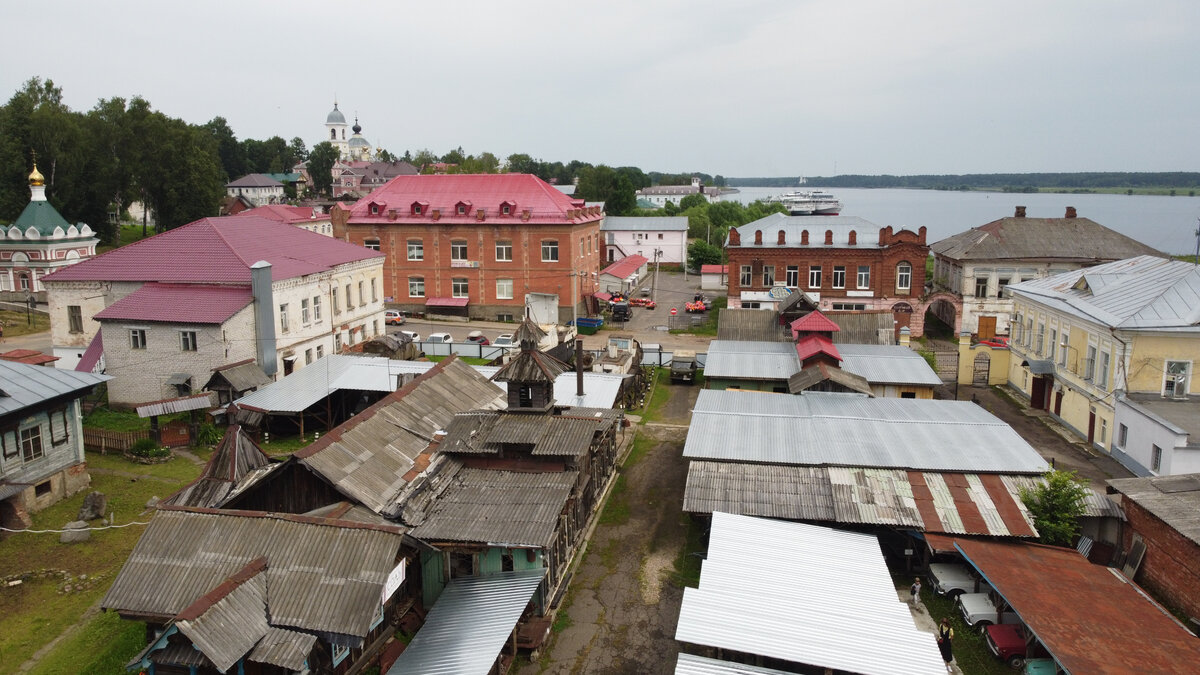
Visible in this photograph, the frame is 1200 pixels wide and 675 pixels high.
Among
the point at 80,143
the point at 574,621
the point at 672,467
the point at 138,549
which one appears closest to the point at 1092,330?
the point at 672,467

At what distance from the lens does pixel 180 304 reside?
34.1 meters

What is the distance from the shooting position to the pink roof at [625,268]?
6556 centimetres

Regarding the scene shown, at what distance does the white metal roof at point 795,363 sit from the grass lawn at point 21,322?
4306 centimetres

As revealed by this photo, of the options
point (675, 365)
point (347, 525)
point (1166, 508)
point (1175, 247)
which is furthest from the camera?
point (1175, 247)

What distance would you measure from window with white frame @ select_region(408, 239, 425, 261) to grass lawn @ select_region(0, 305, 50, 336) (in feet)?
78.2

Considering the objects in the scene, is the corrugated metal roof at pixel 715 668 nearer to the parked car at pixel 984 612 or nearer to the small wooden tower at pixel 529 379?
the parked car at pixel 984 612

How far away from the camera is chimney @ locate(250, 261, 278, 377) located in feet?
113

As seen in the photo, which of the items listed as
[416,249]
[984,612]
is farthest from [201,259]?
[984,612]

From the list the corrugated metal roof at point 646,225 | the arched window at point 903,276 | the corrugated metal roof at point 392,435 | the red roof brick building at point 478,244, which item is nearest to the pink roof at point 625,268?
the red roof brick building at point 478,244

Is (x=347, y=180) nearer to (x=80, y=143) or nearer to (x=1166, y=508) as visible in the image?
(x=80, y=143)

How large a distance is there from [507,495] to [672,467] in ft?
34.6

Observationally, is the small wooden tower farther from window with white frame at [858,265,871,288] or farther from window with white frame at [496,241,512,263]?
window with white frame at [858,265,871,288]

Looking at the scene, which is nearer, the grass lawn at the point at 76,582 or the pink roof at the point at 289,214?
the grass lawn at the point at 76,582

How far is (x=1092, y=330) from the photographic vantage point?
32562 mm
